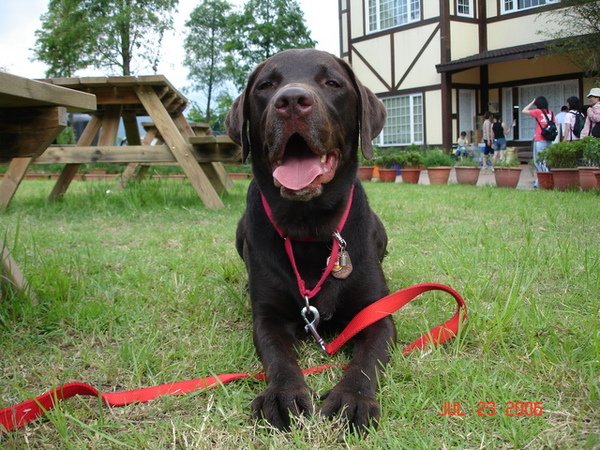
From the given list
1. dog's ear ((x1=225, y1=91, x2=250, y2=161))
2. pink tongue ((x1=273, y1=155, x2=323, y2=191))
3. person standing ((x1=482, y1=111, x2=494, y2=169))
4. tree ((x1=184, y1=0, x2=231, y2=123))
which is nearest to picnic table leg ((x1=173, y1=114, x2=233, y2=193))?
dog's ear ((x1=225, y1=91, x2=250, y2=161))

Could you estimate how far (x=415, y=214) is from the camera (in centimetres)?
559

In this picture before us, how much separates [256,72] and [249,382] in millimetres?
1407

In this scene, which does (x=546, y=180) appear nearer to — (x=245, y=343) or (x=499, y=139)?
(x=499, y=139)

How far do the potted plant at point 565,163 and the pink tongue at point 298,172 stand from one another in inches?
287

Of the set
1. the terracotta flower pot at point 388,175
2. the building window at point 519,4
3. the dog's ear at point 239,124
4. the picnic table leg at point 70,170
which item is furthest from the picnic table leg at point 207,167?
the building window at point 519,4

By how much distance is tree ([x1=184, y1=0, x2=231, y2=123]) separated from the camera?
2780cm

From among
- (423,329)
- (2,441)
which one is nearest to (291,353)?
(423,329)

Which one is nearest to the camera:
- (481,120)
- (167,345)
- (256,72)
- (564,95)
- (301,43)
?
(167,345)

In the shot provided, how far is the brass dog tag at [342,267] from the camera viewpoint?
7.23 ft

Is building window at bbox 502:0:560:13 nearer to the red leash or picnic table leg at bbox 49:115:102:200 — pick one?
picnic table leg at bbox 49:115:102:200

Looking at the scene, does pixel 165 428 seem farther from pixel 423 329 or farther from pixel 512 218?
pixel 512 218

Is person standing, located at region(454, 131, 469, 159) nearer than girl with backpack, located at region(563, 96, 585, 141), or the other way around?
girl with backpack, located at region(563, 96, 585, 141)

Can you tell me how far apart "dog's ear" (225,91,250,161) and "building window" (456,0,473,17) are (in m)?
15.6

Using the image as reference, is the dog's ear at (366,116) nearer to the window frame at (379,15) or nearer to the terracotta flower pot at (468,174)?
the terracotta flower pot at (468,174)
